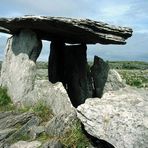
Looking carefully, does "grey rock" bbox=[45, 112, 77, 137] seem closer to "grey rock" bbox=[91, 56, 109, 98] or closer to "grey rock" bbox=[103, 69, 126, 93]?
"grey rock" bbox=[103, 69, 126, 93]

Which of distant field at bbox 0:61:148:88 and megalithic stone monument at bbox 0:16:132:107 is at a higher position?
megalithic stone monument at bbox 0:16:132:107

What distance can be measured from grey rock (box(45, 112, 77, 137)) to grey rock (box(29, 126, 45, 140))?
0.17 metres

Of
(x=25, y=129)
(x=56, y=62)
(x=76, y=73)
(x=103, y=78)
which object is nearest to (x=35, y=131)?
(x=25, y=129)

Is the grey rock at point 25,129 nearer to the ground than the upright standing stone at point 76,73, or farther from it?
nearer to the ground

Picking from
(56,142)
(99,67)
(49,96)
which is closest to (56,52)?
(99,67)

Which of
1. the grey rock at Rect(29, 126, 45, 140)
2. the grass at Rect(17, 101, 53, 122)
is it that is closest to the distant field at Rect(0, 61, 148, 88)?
the grass at Rect(17, 101, 53, 122)

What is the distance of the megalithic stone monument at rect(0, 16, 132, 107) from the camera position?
1639 cm

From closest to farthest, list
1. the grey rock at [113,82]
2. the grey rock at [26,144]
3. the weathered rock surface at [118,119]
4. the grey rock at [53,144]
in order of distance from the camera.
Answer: the weathered rock surface at [118,119] → the grey rock at [53,144] → the grey rock at [26,144] → the grey rock at [113,82]

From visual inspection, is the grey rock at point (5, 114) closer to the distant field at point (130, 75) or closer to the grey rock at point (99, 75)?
the grey rock at point (99, 75)

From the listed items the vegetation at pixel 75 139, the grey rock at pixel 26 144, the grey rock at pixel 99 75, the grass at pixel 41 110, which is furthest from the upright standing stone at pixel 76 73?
the grey rock at pixel 26 144

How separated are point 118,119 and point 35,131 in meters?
2.39

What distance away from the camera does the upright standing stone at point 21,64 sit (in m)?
17.4

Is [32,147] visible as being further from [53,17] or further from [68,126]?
[53,17]

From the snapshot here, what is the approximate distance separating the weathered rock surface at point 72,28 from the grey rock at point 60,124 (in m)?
2.85
